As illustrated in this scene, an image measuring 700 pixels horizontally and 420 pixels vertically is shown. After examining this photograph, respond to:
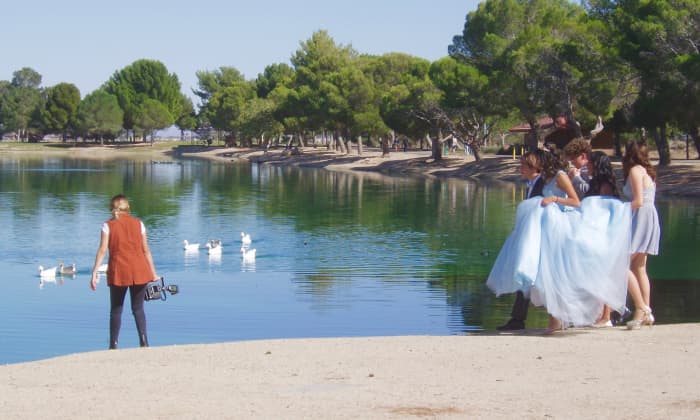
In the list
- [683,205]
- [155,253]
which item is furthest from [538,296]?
[683,205]

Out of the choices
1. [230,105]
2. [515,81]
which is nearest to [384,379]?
[515,81]

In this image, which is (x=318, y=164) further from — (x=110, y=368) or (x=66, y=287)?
(x=110, y=368)

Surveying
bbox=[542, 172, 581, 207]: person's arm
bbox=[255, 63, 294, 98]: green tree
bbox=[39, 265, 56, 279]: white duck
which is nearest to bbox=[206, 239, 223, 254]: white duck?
bbox=[39, 265, 56, 279]: white duck

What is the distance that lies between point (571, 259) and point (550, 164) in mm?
1108

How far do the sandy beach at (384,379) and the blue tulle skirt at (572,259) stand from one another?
377 millimetres

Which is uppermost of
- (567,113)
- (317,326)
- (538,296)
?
(567,113)

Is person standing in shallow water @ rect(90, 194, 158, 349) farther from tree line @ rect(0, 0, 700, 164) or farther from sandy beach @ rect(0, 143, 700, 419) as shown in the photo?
tree line @ rect(0, 0, 700, 164)

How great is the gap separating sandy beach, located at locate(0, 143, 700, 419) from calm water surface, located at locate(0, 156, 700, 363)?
10.9ft

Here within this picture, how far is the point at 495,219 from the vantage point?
3241 cm

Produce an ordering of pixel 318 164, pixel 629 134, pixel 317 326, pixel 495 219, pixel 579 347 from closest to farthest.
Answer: pixel 579 347, pixel 317 326, pixel 495 219, pixel 629 134, pixel 318 164

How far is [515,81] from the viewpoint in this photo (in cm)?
5722

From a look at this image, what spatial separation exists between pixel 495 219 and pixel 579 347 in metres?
22.7

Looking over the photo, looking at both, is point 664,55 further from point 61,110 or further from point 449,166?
point 61,110

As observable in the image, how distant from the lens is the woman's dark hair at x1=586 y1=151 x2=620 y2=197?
36.7 ft
